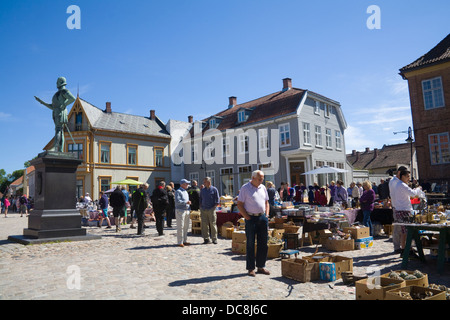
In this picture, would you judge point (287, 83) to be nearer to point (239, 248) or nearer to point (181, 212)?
point (181, 212)

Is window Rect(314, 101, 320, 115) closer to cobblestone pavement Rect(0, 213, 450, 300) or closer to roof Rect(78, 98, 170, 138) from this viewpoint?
roof Rect(78, 98, 170, 138)

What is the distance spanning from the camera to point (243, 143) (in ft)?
93.6

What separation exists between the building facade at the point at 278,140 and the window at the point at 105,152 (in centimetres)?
942

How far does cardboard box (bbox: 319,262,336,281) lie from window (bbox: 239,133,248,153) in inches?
896

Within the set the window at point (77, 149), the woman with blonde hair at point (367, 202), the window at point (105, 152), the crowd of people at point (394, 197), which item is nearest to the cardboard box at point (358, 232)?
the crowd of people at point (394, 197)

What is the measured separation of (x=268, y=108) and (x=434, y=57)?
1234 cm

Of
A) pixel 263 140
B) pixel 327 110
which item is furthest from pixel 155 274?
pixel 327 110

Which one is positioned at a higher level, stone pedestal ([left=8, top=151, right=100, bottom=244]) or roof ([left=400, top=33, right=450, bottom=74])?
roof ([left=400, top=33, right=450, bottom=74])

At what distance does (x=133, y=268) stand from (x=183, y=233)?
329 cm

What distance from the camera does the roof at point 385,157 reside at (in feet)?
159

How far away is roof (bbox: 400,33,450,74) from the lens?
1997cm

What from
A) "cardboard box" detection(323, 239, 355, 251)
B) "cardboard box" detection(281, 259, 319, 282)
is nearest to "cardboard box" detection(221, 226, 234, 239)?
"cardboard box" detection(323, 239, 355, 251)

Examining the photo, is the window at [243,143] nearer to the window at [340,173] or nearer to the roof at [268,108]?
the roof at [268,108]
